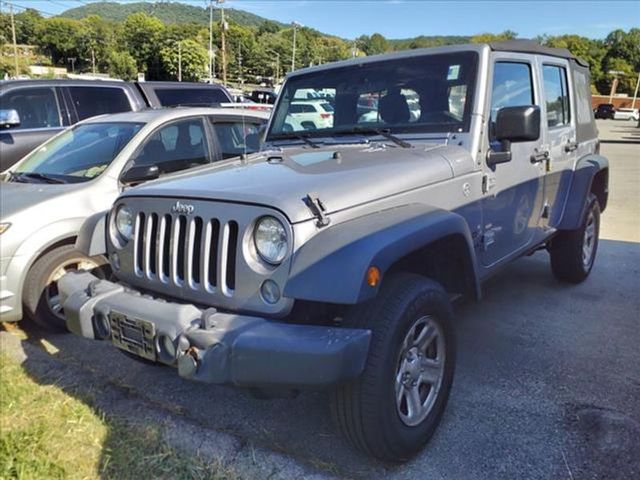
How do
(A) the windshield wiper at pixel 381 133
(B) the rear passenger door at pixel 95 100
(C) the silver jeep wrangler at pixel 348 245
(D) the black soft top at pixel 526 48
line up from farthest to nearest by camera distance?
(B) the rear passenger door at pixel 95 100, (D) the black soft top at pixel 526 48, (A) the windshield wiper at pixel 381 133, (C) the silver jeep wrangler at pixel 348 245

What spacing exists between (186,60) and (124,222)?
92.5 metres

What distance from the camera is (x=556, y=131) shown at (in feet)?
14.7

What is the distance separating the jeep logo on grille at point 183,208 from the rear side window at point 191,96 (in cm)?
579

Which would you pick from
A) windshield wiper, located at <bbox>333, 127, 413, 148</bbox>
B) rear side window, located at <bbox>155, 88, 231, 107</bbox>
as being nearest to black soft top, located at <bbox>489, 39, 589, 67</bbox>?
windshield wiper, located at <bbox>333, 127, 413, 148</bbox>

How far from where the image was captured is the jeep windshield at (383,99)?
3.43 metres

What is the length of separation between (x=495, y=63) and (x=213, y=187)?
2.12m

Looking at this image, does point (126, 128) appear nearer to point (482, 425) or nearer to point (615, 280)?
point (482, 425)

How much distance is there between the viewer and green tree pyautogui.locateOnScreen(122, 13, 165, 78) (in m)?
96.7

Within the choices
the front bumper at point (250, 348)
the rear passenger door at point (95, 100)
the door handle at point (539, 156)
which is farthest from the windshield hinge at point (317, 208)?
the rear passenger door at point (95, 100)

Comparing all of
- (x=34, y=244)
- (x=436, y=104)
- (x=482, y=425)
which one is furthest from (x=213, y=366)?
(x=34, y=244)

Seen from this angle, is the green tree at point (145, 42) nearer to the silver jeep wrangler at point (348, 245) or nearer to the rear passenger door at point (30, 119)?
the rear passenger door at point (30, 119)

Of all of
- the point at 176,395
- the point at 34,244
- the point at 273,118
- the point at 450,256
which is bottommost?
the point at 176,395

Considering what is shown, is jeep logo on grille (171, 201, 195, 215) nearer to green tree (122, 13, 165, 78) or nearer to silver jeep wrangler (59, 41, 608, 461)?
silver jeep wrangler (59, 41, 608, 461)

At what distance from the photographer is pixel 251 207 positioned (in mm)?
2350
